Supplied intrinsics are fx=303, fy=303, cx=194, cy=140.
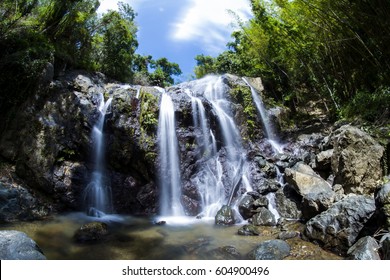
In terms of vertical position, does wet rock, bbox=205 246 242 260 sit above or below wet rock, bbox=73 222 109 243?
below

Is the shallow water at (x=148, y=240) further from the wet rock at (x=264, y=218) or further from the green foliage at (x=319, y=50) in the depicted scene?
the green foliage at (x=319, y=50)

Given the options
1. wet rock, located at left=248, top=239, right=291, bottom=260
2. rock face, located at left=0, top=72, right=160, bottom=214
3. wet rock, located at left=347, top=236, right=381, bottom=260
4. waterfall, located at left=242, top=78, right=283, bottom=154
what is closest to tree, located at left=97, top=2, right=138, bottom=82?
rock face, located at left=0, top=72, right=160, bottom=214

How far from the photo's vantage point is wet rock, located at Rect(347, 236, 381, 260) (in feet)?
17.6

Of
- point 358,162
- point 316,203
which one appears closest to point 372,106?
point 358,162

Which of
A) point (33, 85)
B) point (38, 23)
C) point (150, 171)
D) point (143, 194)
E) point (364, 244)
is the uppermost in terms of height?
point (38, 23)

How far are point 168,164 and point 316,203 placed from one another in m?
5.26

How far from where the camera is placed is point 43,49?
11258mm

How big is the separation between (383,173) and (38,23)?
13980 millimetres

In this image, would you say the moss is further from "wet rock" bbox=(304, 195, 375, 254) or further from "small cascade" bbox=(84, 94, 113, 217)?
"wet rock" bbox=(304, 195, 375, 254)

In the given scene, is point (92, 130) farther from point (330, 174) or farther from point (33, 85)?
point (330, 174)

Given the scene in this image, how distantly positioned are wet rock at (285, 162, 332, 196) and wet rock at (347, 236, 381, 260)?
2.60 metres

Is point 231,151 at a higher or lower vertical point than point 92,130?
lower

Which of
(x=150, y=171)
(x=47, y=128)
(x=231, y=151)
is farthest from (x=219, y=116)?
→ (x=47, y=128)

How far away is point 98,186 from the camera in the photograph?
1030 cm
